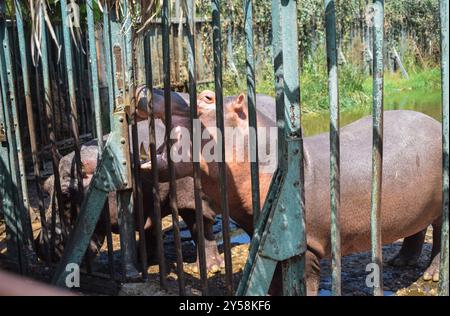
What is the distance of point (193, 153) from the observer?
8.61 ft

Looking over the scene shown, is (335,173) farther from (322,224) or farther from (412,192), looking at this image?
(412,192)

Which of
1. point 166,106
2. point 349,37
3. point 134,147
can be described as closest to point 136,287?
point 134,147

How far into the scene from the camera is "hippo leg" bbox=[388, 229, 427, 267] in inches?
163

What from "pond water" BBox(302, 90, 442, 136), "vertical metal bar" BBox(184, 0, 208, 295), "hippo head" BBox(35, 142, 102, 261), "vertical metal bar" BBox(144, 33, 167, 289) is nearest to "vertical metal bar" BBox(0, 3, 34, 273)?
"hippo head" BBox(35, 142, 102, 261)

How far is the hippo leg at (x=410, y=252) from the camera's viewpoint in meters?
4.15

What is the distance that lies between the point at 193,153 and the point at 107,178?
403mm

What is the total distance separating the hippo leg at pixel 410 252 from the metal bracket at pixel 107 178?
7.03ft

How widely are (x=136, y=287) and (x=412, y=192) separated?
161 cm

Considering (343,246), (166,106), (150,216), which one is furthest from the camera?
(150,216)

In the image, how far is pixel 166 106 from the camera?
2678 millimetres

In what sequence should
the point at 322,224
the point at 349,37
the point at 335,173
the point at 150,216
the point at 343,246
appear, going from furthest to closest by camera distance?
the point at 349,37 < the point at 150,216 < the point at 343,246 < the point at 322,224 < the point at 335,173

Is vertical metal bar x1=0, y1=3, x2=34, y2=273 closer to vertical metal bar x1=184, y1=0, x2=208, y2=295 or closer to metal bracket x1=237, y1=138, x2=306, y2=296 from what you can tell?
vertical metal bar x1=184, y1=0, x2=208, y2=295

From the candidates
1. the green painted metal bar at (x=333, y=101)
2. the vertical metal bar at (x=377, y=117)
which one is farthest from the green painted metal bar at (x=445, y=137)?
the green painted metal bar at (x=333, y=101)

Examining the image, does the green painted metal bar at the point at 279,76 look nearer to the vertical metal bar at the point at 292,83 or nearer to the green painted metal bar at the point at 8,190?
the vertical metal bar at the point at 292,83
